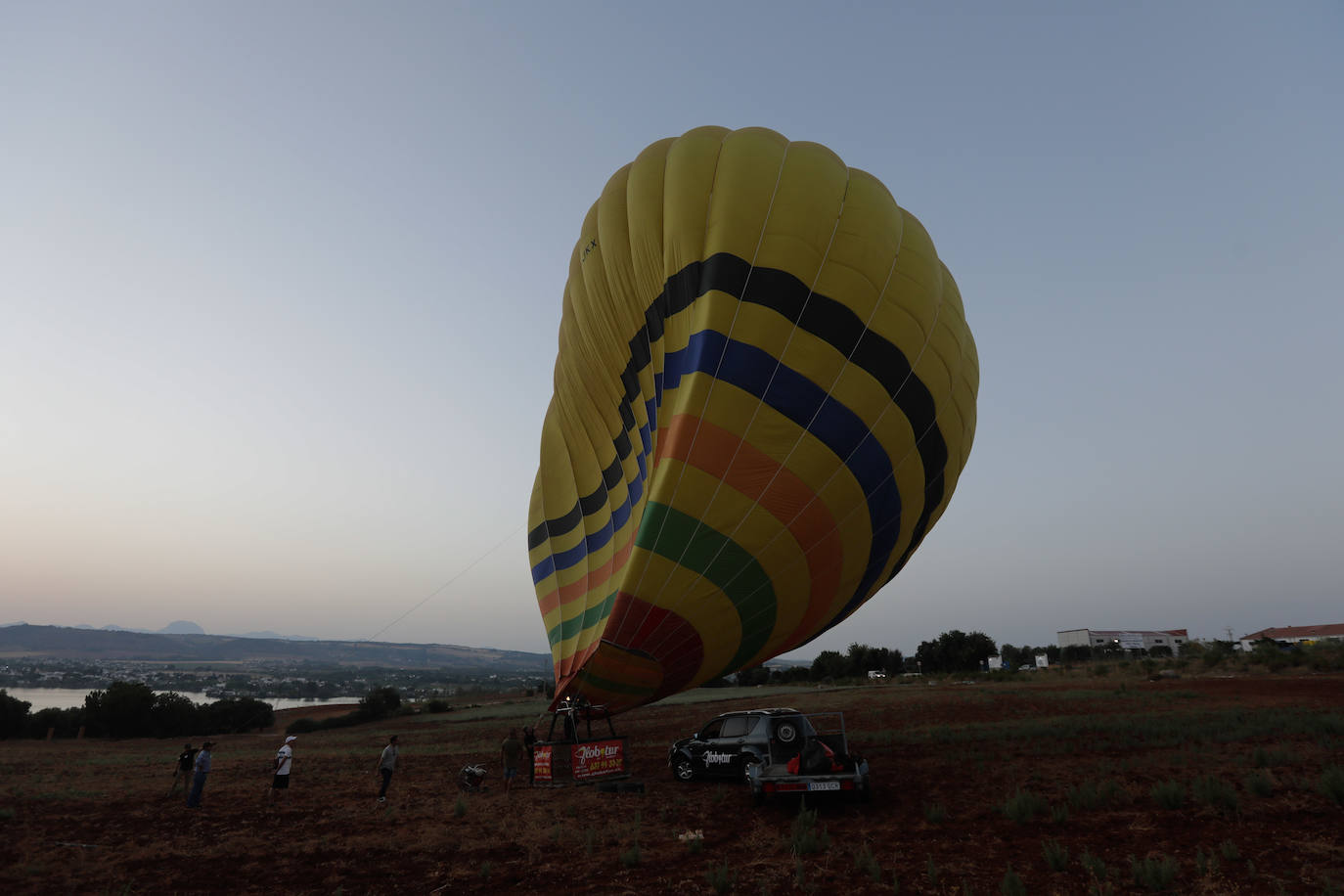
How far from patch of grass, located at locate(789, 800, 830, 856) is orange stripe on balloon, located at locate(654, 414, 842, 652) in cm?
315

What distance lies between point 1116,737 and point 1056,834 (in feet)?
26.1

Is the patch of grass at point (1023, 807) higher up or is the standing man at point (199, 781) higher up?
the patch of grass at point (1023, 807)

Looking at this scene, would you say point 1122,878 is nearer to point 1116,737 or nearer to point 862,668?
point 1116,737

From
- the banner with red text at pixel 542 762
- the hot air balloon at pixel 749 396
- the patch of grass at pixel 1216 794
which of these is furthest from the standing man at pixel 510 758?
the patch of grass at pixel 1216 794

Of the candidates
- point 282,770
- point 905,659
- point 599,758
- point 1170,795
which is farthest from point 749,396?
point 905,659

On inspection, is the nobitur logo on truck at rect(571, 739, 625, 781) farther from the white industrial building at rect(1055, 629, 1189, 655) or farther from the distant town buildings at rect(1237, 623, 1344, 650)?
the distant town buildings at rect(1237, 623, 1344, 650)

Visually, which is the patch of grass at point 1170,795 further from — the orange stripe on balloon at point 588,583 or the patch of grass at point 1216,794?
the orange stripe on balloon at point 588,583

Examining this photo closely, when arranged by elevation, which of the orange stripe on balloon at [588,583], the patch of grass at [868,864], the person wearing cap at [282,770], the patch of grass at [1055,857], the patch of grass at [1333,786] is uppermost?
the orange stripe on balloon at [588,583]

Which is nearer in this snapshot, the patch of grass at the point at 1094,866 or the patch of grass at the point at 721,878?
the patch of grass at the point at 1094,866

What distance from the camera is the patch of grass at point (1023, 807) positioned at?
827 centimetres

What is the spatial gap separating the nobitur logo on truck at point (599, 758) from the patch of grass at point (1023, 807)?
242 inches

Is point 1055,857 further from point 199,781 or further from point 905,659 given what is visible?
point 905,659

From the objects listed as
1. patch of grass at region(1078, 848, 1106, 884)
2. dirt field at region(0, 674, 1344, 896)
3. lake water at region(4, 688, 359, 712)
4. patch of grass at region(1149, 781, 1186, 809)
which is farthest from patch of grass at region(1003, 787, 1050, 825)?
lake water at region(4, 688, 359, 712)

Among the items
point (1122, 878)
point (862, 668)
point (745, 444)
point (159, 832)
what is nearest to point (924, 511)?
point (745, 444)
